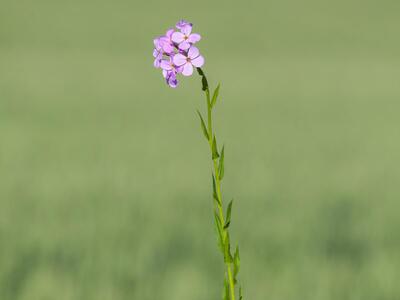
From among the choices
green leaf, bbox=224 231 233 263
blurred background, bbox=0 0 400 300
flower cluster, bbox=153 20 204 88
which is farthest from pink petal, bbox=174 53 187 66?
blurred background, bbox=0 0 400 300

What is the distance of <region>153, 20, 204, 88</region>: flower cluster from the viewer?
1.64m

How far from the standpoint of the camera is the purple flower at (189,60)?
163 cm

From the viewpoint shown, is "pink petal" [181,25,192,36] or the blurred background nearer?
"pink petal" [181,25,192,36]

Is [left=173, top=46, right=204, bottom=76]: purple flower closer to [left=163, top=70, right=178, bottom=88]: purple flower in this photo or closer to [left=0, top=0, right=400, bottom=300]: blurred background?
[left=163, top=70, right=178, bottom=88]: purple flower

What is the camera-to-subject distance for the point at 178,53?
168cm

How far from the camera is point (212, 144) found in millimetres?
1716

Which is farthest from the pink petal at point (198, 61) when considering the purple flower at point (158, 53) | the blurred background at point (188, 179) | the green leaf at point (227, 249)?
the blurred background at point (188, 179)

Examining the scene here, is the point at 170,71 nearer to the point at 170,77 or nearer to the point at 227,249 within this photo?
the point at 170,77

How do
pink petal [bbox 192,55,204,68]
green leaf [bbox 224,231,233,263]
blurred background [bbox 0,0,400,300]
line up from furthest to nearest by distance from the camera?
blurred background [bbox 0,0,400,300] → green leaf [bbox 224,231,233,263] → pink petal [bbox 192,55,204,68]

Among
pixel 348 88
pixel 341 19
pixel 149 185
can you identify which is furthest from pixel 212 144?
pixel 341 19

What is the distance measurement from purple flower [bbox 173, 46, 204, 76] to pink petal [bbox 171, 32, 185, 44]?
3 cm

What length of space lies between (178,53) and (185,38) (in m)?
0.04

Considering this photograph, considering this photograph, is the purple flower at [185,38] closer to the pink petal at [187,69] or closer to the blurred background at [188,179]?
the pink petal at [187,69]

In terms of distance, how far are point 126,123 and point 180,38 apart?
701cm
